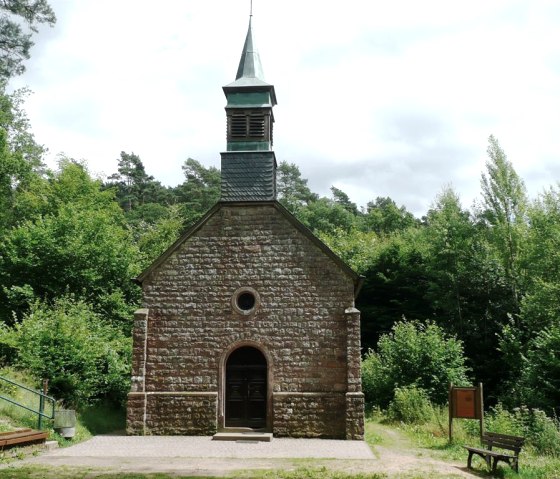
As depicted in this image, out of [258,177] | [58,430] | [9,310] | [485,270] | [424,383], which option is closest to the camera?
[58,430]

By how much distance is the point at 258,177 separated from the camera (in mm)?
18828

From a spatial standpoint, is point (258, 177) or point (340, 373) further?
point (258, 177)

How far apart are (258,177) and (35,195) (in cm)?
2262

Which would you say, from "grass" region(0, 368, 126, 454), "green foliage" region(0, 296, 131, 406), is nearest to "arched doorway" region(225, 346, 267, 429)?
"grass" region(0, 368, 126, 454)

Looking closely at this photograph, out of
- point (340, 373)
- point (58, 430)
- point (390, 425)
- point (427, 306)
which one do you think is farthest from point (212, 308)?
point (427, 306)

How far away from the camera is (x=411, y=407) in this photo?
66.0 ft

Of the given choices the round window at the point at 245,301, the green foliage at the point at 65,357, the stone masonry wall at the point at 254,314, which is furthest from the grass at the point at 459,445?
the green foliage at the point at 65,357

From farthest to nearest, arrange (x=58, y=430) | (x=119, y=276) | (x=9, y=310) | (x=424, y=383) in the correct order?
(x=119, y=276), (x=9, y=310), (x=424, y=383), (x=58, y=430)

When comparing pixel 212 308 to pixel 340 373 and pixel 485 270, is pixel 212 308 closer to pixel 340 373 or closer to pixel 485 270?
pixel 340 373

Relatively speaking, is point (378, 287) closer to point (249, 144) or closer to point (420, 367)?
point (420, 367)

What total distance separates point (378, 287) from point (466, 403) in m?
22.1

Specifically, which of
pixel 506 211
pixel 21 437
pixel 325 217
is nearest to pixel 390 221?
pixel 325 217

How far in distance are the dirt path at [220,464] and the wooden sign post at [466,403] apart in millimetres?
1561

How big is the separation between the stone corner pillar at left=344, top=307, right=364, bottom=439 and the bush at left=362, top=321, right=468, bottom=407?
223 inches
